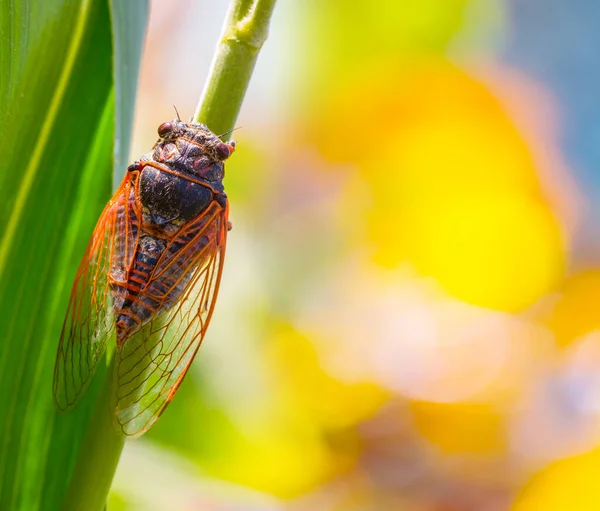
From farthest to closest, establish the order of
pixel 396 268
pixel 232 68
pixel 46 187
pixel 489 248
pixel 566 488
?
pixel 396 268 → pixel 489 248 → pixel 566 488 → pixel 46 187 → pixel 232 68

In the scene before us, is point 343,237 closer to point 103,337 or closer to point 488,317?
point 488,317

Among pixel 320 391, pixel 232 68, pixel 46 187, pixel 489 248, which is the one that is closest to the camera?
pixel 232 68

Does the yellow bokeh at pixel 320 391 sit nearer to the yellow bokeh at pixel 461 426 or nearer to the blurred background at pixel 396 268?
the blurred background at pixel 396 268

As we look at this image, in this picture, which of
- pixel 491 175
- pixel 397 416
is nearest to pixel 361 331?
pixel 397 416

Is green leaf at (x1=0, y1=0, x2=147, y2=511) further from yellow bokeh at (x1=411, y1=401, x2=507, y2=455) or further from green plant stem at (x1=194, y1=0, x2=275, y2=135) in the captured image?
yellow bokeh at (x1=411, y1=401, x2=507, y2=455)

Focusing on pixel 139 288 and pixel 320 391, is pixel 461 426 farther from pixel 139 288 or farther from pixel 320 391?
pixel 139 288

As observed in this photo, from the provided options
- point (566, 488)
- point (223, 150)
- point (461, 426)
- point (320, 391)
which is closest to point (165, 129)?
point (223, 150)
